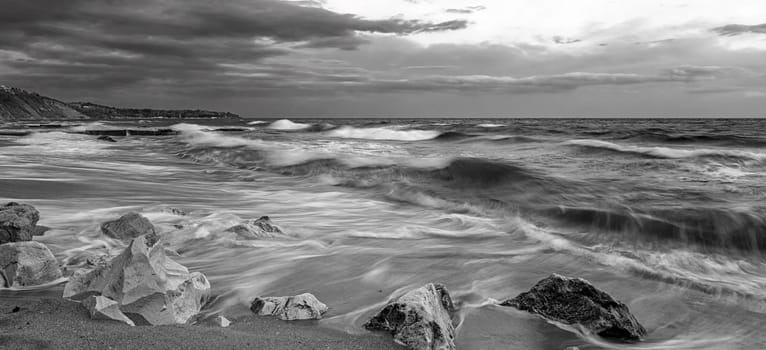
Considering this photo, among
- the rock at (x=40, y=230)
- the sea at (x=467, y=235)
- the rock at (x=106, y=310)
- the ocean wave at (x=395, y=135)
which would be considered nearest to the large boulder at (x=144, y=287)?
the rock at (x=106, y=310)

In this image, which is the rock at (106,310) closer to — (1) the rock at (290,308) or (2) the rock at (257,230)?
(1) the rock at (290,308)

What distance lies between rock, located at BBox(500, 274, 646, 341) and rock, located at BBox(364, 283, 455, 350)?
68 cm

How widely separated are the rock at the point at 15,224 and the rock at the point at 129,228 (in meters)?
0.69

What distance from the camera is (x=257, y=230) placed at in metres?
5.71

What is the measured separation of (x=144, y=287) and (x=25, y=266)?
4.47ft

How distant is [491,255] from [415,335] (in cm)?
263

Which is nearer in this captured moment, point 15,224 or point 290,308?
point 290,308

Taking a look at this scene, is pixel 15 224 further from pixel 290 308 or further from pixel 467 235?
pixel 467 235

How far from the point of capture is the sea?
368 centimetres

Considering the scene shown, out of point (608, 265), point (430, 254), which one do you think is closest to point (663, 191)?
point (608, 265)

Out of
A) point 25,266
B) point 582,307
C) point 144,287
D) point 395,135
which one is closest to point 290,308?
point 144,287

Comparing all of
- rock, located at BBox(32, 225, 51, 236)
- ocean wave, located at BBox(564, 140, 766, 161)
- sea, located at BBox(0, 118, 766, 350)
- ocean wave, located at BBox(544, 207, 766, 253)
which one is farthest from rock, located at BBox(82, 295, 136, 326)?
ocean wave, located at BBox(564, 140, 766, 161)

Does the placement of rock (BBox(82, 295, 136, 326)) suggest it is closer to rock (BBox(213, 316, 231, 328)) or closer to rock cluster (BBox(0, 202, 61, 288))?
rock (BBox(213, 316, 231, 328))

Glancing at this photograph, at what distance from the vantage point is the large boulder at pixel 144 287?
299 cm
